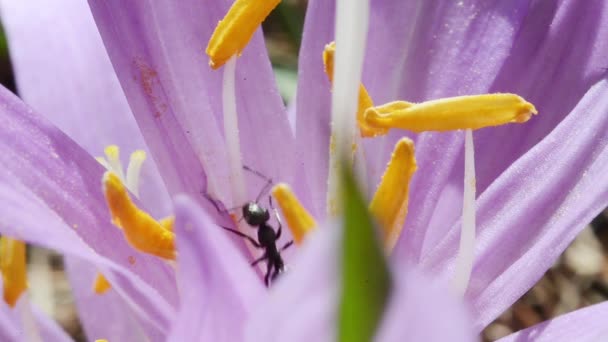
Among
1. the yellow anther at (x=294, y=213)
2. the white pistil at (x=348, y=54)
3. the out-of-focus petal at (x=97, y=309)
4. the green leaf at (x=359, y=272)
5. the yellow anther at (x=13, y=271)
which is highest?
the green leaf at (x=359, y=272)

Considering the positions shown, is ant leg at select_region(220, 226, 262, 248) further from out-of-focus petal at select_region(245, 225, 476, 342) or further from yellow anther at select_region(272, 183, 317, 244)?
out-of-focus petal at select_region(245, 225, 476, 342)

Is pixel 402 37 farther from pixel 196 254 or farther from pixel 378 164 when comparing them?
pixel 196 254

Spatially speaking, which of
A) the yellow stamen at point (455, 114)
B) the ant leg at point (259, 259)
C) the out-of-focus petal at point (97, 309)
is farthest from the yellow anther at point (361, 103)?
the out-of-focus petal at point (97, 309)

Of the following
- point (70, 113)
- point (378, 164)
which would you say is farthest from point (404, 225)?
point (70, 113)

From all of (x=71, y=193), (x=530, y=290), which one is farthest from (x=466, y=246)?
(x=530, y=290)

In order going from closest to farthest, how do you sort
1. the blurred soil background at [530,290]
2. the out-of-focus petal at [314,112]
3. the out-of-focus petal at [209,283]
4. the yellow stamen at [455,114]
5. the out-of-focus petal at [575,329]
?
the out-of-focus petal at [209,283] < the out-of-focus petal at [575,329] < the yellow stamen at [455,114] < the out-of-focus petal at [314,112] < the blurred soil background at [530,290]

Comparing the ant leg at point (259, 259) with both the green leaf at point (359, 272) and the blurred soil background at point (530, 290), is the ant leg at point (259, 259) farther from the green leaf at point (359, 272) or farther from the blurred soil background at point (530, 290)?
the blurred soil background at point (530, 290)
